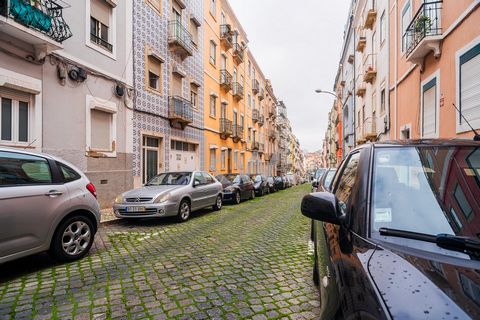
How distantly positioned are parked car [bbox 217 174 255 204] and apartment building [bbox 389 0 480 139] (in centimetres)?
724

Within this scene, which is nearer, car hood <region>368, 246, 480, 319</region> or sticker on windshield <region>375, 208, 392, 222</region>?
car hood <region>368, 246, 480, 319</region>

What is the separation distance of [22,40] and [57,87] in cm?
151

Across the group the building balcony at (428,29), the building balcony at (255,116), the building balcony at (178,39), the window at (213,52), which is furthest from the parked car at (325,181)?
the building balcony at (255,116)

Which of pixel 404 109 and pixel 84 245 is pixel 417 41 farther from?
pixel 84 245

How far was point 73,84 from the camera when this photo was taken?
32.3ft

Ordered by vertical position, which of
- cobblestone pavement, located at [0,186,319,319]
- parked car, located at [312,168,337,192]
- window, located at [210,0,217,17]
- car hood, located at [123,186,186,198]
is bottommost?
cobblestone pavement, located at [0,186,319,319]

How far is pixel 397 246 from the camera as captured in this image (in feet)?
5.48

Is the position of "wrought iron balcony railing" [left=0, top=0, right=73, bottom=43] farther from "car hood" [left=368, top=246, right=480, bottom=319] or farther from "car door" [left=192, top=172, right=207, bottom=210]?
"car hood" [left=368, top=246, right=480, bottom=319]

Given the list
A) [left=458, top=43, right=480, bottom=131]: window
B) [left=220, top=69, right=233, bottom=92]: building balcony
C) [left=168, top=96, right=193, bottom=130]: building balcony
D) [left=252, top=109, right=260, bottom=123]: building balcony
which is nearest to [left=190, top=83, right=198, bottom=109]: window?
[left=168, top=96, right=193, bottom=130]: building balcony

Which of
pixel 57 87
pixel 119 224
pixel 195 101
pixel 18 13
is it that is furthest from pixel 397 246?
pixel 195 101

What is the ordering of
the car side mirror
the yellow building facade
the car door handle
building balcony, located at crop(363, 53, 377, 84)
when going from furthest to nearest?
the yellow building facade
building balcony, located at crop(363, 53, 377, 84)
the car door handle
the car side mirror

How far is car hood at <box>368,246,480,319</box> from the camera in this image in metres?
1.15

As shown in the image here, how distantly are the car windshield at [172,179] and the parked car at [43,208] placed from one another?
14.2ft

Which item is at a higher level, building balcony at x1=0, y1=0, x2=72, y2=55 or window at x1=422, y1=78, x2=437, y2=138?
building balcony at x1=0, y1=0, x2=72, y2=55
